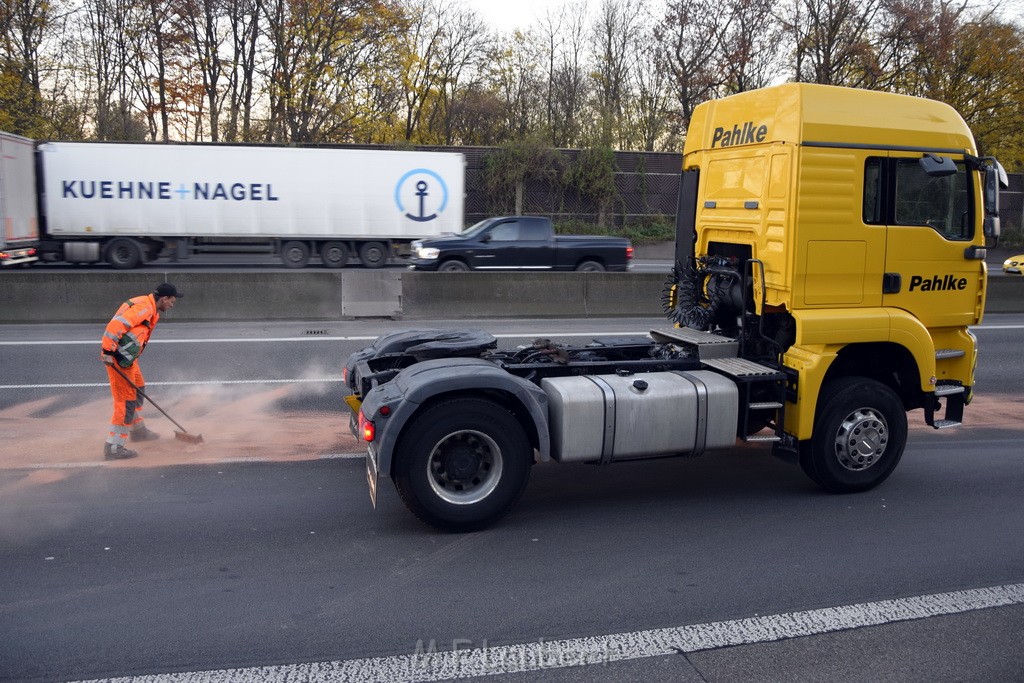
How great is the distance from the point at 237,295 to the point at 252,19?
94.5 feet

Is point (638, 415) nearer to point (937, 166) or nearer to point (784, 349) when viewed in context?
point (784, 349)

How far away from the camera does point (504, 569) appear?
17.6 ft

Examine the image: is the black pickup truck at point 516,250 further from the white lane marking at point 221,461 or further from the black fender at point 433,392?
the black fender at point 433,392

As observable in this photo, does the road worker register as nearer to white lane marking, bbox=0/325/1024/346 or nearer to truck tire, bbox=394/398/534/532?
truck tire, bbox=394/398/534/532

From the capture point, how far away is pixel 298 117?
4134cm

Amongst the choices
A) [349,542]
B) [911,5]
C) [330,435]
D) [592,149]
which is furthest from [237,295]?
[911,5]

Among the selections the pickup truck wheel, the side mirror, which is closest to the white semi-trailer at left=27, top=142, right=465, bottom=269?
the pickup truck wheel

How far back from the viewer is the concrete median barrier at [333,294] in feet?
50.0

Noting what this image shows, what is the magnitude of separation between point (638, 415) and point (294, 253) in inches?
881

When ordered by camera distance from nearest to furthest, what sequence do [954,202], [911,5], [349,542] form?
[349,542]
[954,202]
[911,5]

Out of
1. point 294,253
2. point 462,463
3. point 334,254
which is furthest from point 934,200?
point 294,253

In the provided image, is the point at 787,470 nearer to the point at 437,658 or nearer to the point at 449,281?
the point at 437,658

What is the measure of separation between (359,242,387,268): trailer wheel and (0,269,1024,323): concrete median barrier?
422 inches

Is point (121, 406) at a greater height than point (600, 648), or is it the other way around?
point (121, 406)
